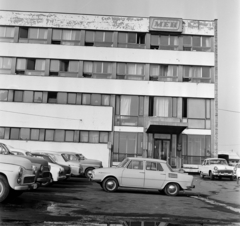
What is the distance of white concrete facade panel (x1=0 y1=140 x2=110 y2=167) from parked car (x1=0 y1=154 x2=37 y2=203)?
2039cm

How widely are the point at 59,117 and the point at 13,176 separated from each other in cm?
2172

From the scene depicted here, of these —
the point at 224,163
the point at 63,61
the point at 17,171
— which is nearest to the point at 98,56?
the point at 63,61

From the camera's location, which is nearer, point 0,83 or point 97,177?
point 97,177

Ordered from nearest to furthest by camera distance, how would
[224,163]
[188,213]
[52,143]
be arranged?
[188,213] → [224,163] → [52,143]

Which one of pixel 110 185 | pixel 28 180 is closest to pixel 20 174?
pixel 28 180

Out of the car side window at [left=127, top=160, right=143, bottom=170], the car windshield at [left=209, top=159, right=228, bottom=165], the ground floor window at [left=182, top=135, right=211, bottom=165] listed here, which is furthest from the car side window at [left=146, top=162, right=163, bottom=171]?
the ground floor window at [left=182, top=135, right=211, bottom=165]

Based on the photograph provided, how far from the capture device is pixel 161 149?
30.2 meters

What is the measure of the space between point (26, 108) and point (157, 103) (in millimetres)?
11935

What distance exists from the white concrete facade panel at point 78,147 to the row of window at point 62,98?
3.77m

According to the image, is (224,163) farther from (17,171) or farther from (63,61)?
(17,171)

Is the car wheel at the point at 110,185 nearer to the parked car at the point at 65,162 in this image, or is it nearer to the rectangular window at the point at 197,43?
the parked car at the point at 65,162

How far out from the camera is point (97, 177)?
43.7 ft

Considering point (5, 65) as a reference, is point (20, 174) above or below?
below

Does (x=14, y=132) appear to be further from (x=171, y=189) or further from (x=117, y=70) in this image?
(x=171, y=189)
